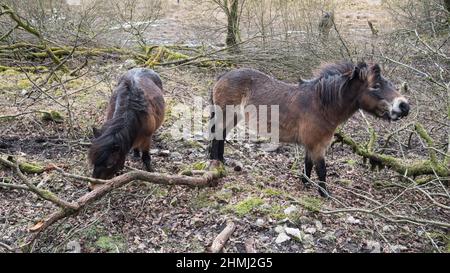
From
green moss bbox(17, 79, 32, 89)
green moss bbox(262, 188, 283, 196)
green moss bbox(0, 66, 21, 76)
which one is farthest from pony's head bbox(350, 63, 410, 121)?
green moss bbox(0, 66, 21, 76)

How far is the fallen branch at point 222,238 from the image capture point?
154 inches

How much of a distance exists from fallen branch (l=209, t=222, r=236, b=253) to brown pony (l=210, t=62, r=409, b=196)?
1.15 m

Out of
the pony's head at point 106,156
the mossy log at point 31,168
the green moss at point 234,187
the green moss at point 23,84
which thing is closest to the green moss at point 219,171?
the green moss at point 234,187

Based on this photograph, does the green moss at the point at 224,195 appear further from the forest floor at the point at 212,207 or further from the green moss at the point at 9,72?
the green moss at the point at 9,72

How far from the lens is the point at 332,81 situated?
208 inches

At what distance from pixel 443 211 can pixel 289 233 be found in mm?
2135

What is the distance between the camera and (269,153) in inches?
271

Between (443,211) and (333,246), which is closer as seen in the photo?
(333,246)

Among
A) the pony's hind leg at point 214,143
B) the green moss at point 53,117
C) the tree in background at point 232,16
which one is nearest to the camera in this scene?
the pony's hind leg at point 214,143

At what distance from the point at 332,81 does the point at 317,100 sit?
0.29m

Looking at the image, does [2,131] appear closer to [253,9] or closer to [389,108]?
[389,108]

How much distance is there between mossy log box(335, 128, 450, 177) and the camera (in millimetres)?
5133

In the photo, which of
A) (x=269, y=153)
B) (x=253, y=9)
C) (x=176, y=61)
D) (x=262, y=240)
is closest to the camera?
(x=262, y=240)
